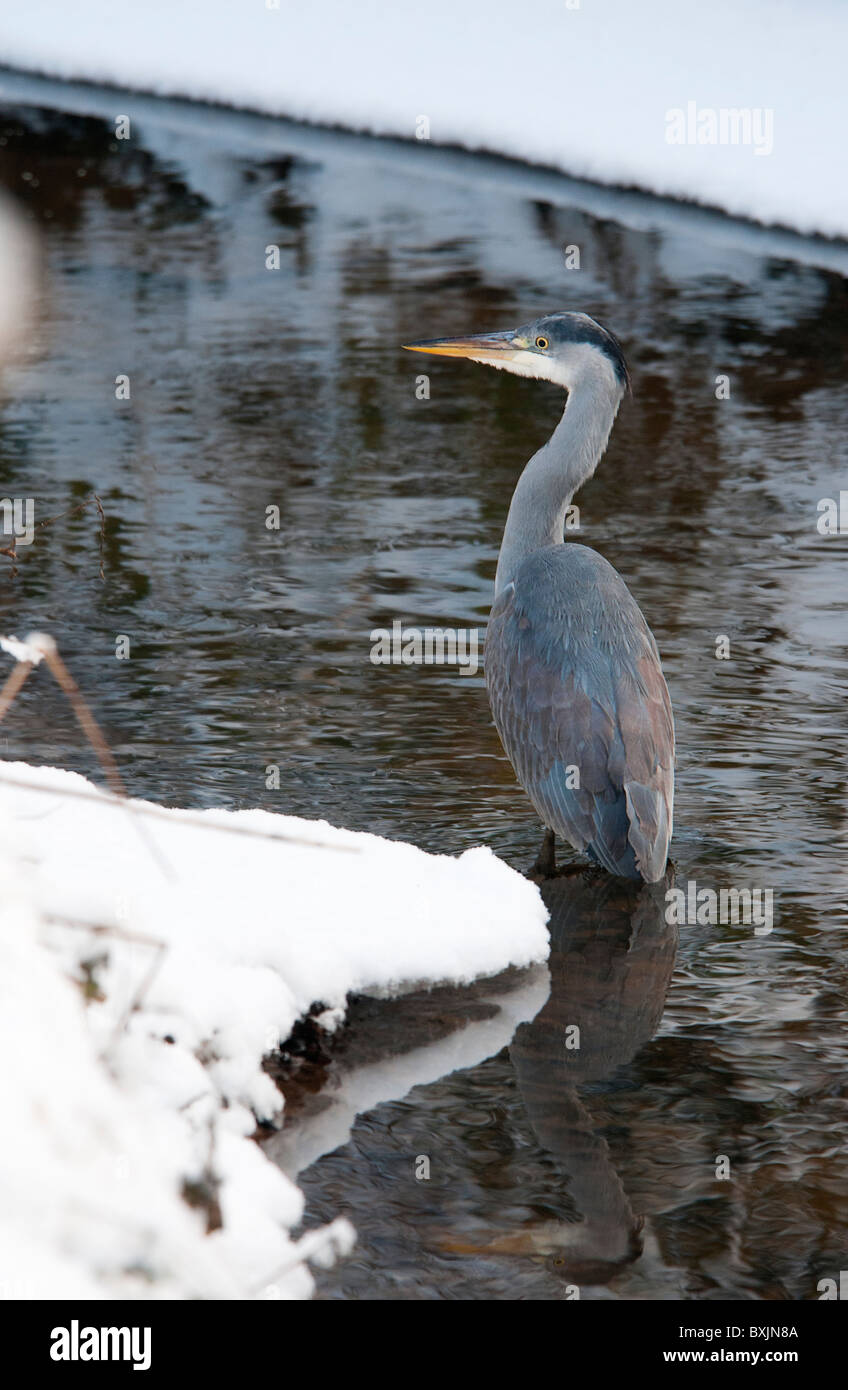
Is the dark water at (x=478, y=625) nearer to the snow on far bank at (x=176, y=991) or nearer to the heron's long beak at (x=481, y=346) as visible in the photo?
the snow on far bank at (x=176, y=991)

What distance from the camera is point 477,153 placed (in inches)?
846

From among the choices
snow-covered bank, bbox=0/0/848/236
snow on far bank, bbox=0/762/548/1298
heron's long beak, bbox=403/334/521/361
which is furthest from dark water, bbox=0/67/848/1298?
snow-covered bank, bbox=0/0/848/236

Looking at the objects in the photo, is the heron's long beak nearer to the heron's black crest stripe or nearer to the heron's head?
the heron's head

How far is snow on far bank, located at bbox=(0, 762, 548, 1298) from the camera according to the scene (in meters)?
2.86

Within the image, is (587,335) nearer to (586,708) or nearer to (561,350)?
(561,350)

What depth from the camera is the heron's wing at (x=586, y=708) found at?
5.66 m

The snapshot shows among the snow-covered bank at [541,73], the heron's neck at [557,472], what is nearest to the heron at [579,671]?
the heron's neck at [557,472]

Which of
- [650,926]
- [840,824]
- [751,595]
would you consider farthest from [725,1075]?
[751,595]

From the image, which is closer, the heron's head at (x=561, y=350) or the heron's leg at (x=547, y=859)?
the heron's leg at (x=547, y=859)

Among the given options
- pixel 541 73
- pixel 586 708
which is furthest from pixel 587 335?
pixel 541 73

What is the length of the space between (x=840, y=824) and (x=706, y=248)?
11.2 m

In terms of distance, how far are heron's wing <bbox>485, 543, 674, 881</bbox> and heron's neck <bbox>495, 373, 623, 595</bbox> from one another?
351mm

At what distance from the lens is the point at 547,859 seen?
19.8 ft

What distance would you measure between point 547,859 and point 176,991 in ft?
6.65
